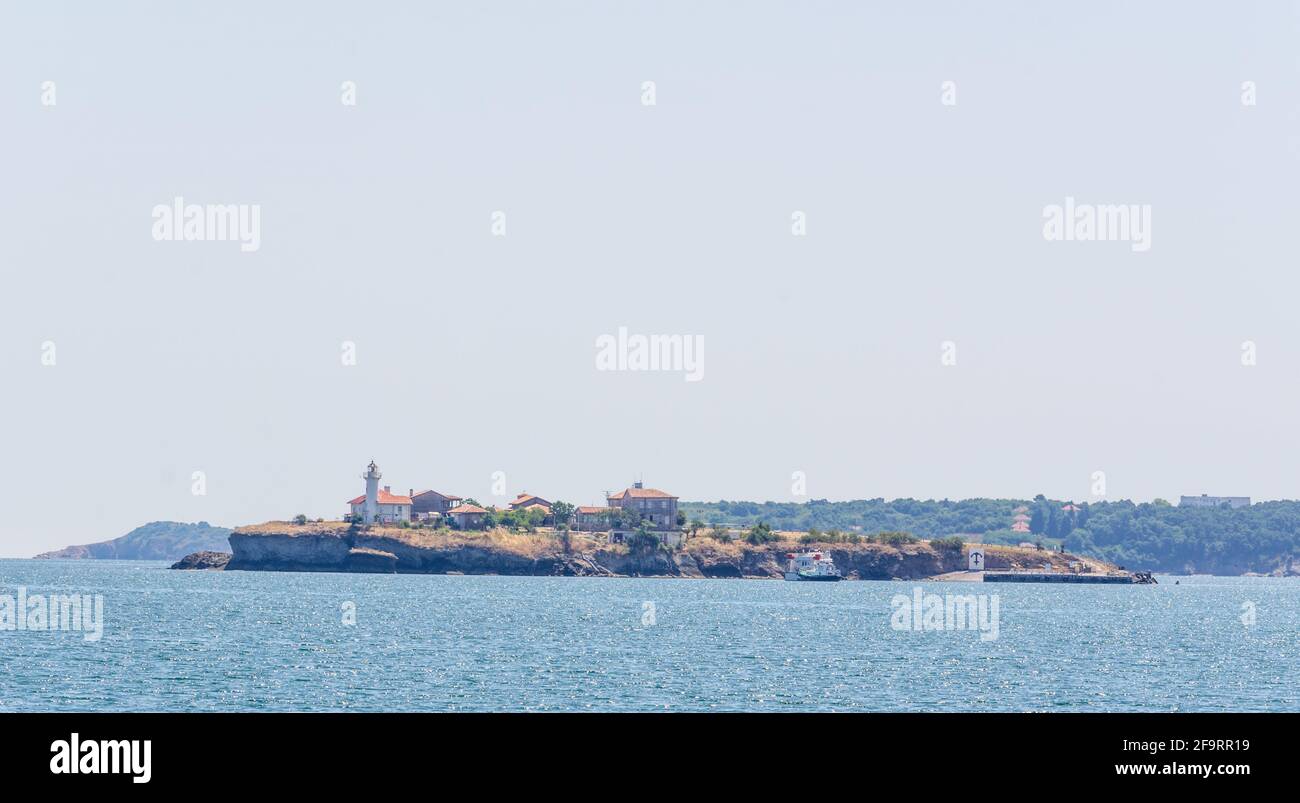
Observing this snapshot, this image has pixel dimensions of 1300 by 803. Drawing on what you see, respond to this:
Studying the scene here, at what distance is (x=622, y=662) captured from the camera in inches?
2958

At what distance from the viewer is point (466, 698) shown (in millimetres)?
58250

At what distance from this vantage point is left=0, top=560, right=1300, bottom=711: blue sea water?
2318 inches

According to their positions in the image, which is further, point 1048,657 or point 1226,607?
point 1226,607

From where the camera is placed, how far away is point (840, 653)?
8388cm

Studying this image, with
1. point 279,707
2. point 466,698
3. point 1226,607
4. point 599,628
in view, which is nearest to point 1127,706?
point 466,698

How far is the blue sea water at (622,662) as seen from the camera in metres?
58.9
